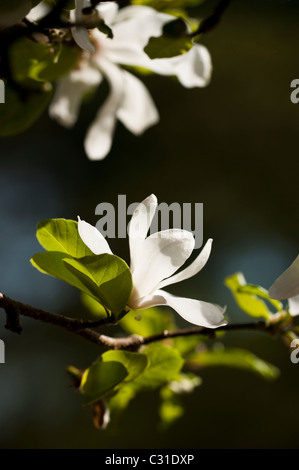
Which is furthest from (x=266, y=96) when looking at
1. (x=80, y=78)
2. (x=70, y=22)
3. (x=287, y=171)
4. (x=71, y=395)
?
(x=70, y=22)

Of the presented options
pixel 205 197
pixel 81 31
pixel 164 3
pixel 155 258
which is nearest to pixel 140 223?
pixel 155 258

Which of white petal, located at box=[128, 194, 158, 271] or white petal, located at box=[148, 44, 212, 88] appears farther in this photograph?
white petal, located at box=[148, 44, 212, 88]

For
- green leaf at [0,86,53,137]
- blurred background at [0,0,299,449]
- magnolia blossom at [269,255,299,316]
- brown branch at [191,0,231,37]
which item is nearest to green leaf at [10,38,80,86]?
green leaf at [0,86,53,137]

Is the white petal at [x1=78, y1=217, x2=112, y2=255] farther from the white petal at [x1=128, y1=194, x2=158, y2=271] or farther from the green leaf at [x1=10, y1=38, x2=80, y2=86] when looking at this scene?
the green leaf at [x1=10, y1=38, x2=80, y2=86]

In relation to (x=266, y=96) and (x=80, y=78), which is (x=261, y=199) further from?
(x=80, y=78)

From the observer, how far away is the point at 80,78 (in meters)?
0.55

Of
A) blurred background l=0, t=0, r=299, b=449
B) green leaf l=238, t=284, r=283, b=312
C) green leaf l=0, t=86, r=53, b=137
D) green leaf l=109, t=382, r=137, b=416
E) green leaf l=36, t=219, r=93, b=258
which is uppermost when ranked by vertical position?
green leaf l=0, t=86, r=53, b=137

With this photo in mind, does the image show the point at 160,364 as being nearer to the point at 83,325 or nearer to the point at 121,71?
the point at 83,325

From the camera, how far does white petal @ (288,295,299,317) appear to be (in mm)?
414

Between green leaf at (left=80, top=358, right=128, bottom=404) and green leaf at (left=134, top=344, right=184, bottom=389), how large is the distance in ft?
0.15

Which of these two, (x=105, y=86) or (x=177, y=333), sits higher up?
(x=177, y=333)

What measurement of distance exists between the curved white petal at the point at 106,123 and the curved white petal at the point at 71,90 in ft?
0.05

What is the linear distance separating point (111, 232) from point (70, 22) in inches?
6.2

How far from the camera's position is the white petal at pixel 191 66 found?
1.59ft
